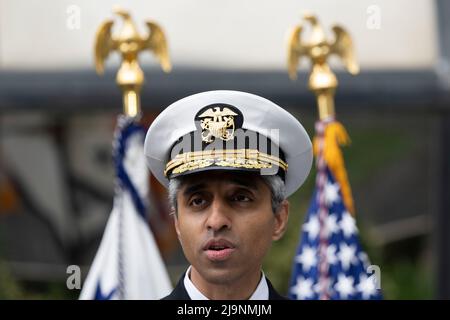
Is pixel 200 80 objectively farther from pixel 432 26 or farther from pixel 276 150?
pixel 276 150

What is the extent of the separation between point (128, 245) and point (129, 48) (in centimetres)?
81

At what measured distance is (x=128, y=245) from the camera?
484 cm

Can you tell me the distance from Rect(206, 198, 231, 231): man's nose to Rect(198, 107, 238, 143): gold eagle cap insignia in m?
0.26

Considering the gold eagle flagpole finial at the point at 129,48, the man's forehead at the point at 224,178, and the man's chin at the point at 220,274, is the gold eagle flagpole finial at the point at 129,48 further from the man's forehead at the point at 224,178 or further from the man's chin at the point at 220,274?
the man's chin at the point at 220,274

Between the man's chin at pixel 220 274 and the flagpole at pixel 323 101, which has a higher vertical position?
the flagpole at pixel 323 101

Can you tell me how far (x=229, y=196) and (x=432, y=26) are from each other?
4.49m

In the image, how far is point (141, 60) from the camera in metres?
6.88

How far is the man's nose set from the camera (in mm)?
2980

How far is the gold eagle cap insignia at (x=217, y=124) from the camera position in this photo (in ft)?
10.5

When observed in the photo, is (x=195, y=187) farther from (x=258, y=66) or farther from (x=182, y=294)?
(x=258, y=66)

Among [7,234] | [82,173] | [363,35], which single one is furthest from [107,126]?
[363,35]

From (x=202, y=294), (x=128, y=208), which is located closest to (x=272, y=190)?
(x=202, y=294)

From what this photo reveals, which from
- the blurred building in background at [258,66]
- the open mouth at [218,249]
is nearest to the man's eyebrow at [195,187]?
the open mouth at [218,249]

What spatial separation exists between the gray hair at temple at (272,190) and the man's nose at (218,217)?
159mm
